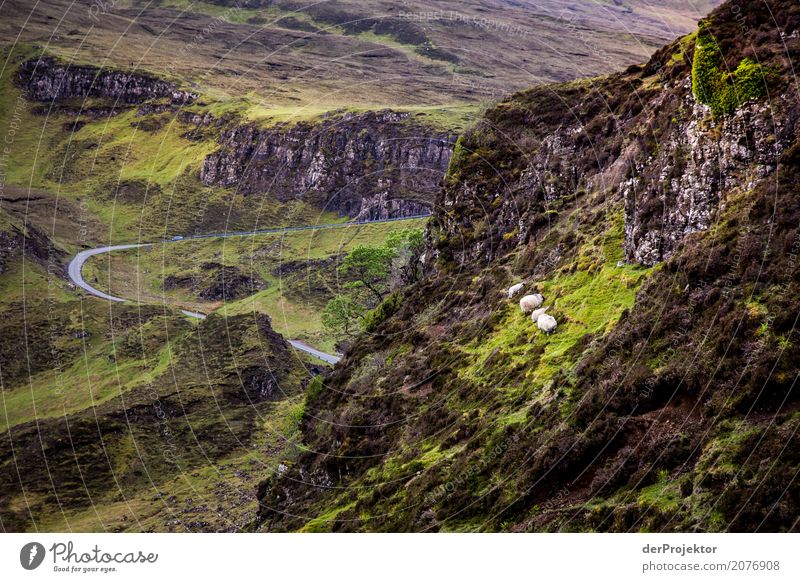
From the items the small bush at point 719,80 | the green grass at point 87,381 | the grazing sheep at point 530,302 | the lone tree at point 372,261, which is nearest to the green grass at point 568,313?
the grazing sheep at point 530,302

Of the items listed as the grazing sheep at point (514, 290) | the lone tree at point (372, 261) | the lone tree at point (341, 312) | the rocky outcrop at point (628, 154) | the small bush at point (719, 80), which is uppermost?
the small bush at point (719, 80)

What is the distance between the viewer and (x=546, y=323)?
172 ft

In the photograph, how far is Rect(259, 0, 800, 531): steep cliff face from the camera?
32.0 meters

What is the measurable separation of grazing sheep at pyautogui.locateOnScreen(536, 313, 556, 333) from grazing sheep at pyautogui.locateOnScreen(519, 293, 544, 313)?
346cm

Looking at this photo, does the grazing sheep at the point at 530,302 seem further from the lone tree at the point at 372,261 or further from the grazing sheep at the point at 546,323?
the lone tree at the point at 372,261

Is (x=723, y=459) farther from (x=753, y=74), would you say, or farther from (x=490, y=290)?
(x=490, y=290)

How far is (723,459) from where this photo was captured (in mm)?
30000

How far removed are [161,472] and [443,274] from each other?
155 ft

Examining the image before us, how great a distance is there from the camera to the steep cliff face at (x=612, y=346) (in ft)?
105

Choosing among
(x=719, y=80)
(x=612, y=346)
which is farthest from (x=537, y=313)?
(x=719, y=80)

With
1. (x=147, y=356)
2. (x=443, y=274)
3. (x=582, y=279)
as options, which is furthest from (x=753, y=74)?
(x=147, y=356)

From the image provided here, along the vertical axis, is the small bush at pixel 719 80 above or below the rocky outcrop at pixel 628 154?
above

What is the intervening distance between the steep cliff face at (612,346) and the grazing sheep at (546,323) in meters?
0.61

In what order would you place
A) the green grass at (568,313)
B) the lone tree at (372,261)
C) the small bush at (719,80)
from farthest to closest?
1. the lone tree at (372,261)
2. the green grass at (568,313)
3. the small bush at (719,80)
